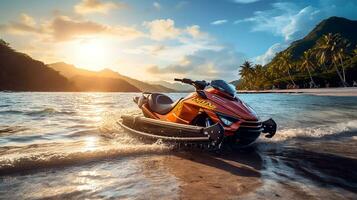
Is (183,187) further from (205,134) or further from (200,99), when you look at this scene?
(200,99)

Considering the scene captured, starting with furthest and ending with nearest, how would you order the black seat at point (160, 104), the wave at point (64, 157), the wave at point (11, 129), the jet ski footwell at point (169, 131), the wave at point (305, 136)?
the wave at point (11, 129) < the wave at point (305, 136) < the black seat at point (160, 104) < the jet ski footwell at point (169, 131) < the wave at point (64, 157)

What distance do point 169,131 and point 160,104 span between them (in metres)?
1.38

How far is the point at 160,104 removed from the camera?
882cm

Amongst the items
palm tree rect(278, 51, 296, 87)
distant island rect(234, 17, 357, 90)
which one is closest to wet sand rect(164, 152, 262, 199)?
distant island rect(234, 17, 357, 90)

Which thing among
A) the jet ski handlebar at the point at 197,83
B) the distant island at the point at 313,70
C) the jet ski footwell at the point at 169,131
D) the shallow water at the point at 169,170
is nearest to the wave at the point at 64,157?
the shallow water at the point at 169,170

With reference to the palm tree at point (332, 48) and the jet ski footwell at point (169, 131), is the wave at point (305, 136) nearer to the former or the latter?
the jet ski footwell at point (169, 131)

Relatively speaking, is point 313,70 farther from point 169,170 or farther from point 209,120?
point 169,170

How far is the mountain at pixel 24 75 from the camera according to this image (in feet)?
466

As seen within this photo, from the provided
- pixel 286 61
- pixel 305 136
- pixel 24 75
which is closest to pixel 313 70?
pixel 286 61

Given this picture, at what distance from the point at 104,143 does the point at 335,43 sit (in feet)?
288

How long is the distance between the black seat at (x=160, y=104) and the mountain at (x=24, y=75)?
148957 millimetres

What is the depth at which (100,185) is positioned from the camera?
15.3ft

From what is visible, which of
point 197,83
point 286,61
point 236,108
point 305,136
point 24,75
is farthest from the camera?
point 24,75

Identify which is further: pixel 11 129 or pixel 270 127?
pixel 11 129
